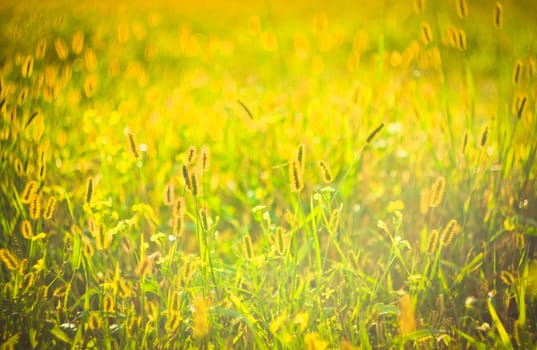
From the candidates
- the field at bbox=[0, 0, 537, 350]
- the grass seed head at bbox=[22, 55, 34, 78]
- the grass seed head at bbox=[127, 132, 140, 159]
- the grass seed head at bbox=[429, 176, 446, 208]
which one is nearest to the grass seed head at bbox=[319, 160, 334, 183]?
the field at bbox=[0, 0, 537, 350]

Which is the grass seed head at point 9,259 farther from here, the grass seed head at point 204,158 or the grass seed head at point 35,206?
the grass seed head at point 204,158

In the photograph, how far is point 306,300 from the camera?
4.47 ft

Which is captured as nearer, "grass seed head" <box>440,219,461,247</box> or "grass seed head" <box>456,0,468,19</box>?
"grass seed head" <box>440,219,461,247</box>

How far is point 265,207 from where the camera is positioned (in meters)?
1.33

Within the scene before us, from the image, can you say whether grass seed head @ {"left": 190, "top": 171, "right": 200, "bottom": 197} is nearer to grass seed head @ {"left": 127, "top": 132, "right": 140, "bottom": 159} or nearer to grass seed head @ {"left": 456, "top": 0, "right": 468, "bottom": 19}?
grass seed head @ {"left": 127, "top": 132, "right": 140, "bottom": 159}

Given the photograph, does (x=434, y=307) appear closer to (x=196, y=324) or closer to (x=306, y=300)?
(x=306, y=300)

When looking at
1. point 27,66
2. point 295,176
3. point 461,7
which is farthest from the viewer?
point 27,66

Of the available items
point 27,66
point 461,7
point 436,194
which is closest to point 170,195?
point 436,194

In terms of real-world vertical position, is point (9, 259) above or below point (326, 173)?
below

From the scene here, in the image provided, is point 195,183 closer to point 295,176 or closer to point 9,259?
point 295,176

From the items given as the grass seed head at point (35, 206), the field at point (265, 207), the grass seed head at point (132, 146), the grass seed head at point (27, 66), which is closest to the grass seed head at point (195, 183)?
the field at point (265, 207)

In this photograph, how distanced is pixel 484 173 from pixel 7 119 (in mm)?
1463

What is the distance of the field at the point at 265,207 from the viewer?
1271 millimetres

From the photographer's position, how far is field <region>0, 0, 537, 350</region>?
1.27 meters
